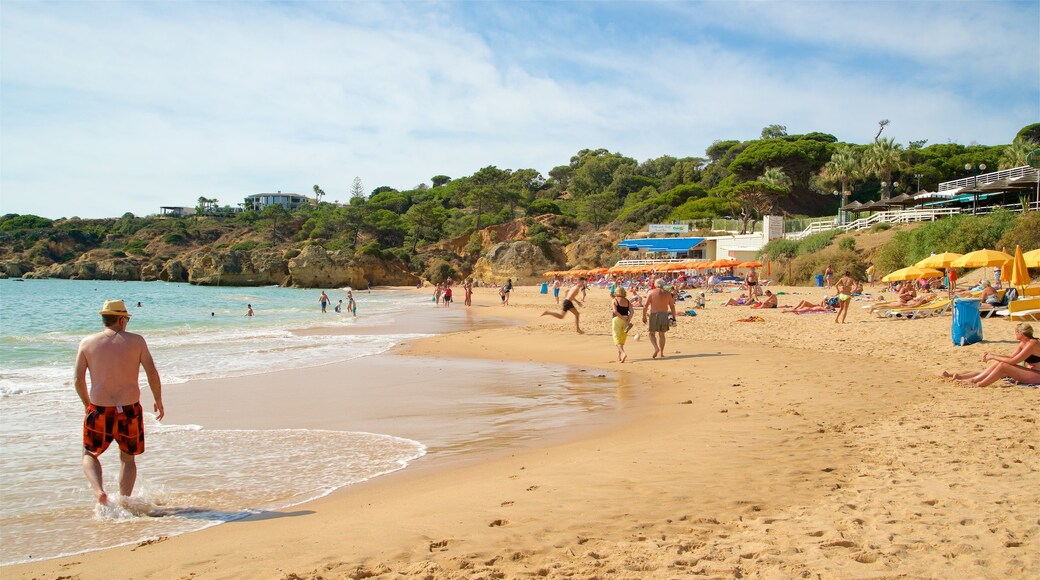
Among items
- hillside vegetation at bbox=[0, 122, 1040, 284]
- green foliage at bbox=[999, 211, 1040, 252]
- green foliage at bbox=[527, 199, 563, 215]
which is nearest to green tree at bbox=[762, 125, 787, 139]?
hillside vegetation at bbox=[0, 122, 1040, 284]

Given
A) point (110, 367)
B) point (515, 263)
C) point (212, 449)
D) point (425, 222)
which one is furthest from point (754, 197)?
point (110, 367)

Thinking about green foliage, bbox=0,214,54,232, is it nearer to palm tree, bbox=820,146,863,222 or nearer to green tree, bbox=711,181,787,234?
green tree, bbox=711,181,787,234

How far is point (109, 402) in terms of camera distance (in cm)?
429

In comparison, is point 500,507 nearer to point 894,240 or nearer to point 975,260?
point 975,260

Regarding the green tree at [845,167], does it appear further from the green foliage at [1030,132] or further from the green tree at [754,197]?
the green foliage at [1030,132]

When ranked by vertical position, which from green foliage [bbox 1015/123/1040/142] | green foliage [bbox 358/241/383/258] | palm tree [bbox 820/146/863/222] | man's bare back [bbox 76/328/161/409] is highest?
green foliage [bbox 1015/123/1040/142]

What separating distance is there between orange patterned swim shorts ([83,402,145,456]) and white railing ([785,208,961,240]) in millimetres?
36956

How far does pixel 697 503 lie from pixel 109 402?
3.71 meters

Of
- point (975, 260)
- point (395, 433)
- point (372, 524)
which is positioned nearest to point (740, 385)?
point (395, 433)

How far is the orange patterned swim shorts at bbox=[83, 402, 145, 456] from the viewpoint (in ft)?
14.0

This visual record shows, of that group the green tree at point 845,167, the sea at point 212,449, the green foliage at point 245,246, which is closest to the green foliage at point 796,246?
the green tree at point 845,167

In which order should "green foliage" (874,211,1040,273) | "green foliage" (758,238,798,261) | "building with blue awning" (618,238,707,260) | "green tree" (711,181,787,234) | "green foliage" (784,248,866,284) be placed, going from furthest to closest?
"green tree" (711,181,787,234), "building with blue awning" (618,238,707,260), "green foliage" (758,238,798,261), "green foliage" (784,248,866,284), "green foliage" (874,211,1040,273)

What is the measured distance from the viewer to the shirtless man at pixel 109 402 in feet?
14.0

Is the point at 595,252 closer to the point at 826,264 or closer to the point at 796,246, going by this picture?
the point at 796,246
